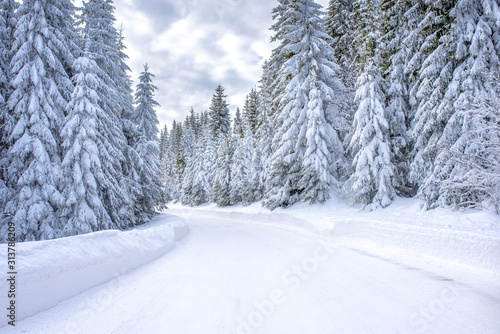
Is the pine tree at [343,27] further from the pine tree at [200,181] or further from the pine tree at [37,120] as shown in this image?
Result: the pine tree at [200,181]

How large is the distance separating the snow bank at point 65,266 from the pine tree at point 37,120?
27.1ft

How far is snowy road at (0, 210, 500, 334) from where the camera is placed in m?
3.33

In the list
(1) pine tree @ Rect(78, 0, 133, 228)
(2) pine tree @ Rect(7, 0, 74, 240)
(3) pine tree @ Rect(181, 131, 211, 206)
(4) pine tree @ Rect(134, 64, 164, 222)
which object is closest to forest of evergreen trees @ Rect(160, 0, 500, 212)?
(4) pine tree @ Rect(134, 64, 164, 222)

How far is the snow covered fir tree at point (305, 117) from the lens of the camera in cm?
1051

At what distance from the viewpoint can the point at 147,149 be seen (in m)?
21.5

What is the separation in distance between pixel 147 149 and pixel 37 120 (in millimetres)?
8979

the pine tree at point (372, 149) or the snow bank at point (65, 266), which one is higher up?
the pine tree at point (372, 149)

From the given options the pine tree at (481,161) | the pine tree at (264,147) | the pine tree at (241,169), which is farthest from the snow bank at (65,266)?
the pine tree at (241,169)

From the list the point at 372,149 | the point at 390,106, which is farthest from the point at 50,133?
the point at 390,106

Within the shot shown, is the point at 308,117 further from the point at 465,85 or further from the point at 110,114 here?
the point at 110,114

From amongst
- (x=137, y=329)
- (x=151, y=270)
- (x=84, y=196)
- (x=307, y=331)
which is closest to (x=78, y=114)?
(x=84, y=196)

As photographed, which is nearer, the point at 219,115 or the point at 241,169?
the point at 241,169

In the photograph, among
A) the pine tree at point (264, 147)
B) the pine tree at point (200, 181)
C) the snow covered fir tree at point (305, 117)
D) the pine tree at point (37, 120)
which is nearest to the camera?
the snow covered fir tree at point (305, 117)

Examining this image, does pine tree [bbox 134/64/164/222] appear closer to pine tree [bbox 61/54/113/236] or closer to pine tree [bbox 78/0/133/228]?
pine tree [bbox 78/0/133/228]
